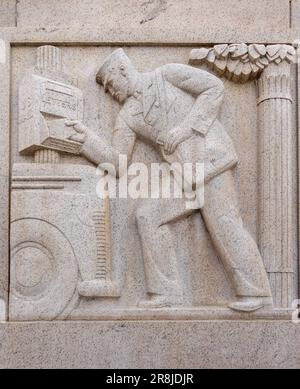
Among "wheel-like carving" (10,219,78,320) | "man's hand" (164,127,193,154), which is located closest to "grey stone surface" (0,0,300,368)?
"wheel-like carving" (10,219,78,320)

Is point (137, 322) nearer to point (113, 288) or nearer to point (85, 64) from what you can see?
point (113, 288)

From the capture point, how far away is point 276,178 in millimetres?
4785

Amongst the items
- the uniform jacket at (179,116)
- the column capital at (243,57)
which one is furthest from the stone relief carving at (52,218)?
the column capital at (243,57)

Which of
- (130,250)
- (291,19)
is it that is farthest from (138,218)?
(291,19)

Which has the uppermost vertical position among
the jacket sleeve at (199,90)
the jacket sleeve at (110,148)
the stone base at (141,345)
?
the jacket sleeve at (199,90)

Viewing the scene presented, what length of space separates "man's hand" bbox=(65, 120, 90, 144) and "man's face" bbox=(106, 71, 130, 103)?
0.32 m

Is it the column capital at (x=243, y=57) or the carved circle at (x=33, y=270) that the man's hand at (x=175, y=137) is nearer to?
the column capital at (x=243, y=57)

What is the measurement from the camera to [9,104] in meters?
4.86

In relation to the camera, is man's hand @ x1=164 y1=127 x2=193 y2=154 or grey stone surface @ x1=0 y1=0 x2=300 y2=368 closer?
grey stone surface @ x1=0 y1=0 x2=300 y2=368

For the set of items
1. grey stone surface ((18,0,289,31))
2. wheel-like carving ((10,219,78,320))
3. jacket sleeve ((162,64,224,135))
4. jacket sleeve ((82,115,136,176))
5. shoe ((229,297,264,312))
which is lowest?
shoe ((229,297,264,312))

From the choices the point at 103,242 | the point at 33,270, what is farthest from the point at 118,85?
the point at 33,270

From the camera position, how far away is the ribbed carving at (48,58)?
4.88 meters

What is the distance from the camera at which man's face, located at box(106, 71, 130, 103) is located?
483cm
